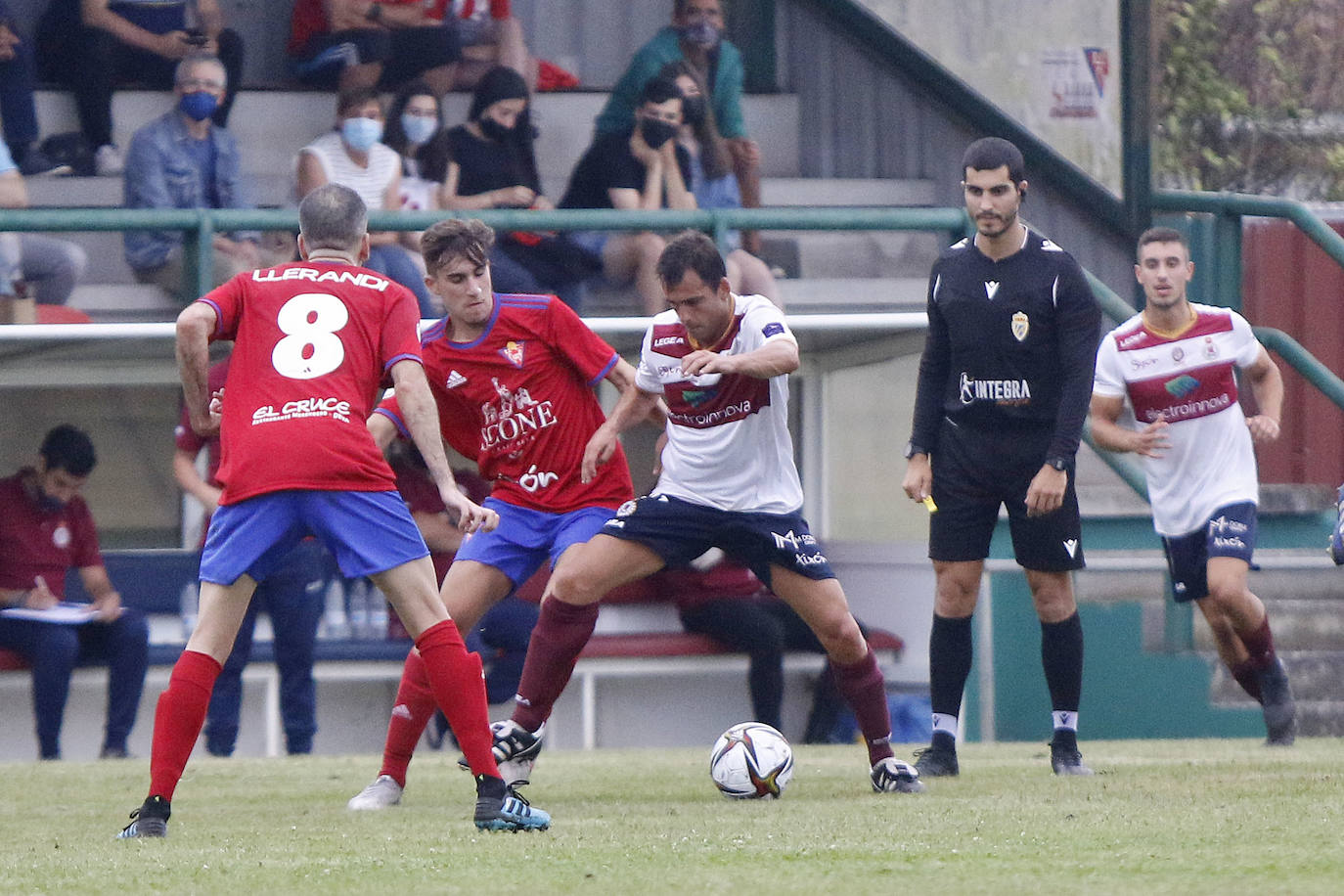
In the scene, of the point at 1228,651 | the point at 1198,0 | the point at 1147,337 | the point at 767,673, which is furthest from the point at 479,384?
the point at 1198,0

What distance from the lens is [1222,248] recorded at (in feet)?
39.8

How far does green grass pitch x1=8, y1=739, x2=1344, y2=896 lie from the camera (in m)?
4.41

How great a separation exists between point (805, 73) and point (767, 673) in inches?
178

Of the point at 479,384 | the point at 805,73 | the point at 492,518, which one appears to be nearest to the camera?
the point at 492,518

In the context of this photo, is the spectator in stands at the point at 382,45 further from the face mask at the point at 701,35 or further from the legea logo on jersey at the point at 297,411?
the legea logo on jersey at the point at 297,411

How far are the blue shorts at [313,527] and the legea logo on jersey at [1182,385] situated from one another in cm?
418

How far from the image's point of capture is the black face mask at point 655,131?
11.5 metres

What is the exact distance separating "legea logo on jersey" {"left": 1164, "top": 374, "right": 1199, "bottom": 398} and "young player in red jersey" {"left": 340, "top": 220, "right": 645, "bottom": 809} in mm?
2800

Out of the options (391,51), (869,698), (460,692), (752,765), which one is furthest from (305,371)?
(391,51)

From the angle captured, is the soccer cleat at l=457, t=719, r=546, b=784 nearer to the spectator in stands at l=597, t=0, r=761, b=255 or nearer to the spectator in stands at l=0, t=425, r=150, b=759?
the spectator in stands at l=0, t=425, r=150, b=759

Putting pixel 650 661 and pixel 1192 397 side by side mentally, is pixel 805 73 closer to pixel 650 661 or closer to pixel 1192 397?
pixel 650 661

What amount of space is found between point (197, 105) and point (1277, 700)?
6298 millimetres

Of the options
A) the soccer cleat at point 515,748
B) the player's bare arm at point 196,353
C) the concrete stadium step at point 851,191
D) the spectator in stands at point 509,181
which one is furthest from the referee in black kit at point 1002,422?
the concrete stadium step at point 851,191

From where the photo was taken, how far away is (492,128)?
11.5 metres
